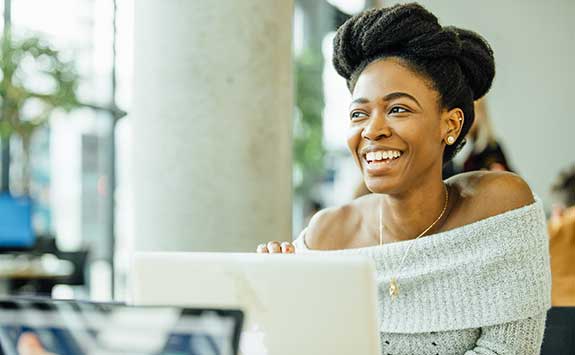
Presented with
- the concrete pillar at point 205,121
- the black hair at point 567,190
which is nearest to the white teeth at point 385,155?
the concrete pillar at point 205,121

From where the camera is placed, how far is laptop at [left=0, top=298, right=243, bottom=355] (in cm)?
110

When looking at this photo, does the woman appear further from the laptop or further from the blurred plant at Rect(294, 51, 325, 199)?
the blurred plant at Rect(294, 51, 325, 199)

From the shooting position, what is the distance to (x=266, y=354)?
1.38 meters

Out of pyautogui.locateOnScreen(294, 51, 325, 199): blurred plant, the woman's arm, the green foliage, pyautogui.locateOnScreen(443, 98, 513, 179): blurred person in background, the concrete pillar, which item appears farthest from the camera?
pyautogui.locateOnScreen(294, 51, 325, 199): blurred plant

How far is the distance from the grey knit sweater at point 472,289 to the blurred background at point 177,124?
0.43 metres

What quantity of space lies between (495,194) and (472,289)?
229mm

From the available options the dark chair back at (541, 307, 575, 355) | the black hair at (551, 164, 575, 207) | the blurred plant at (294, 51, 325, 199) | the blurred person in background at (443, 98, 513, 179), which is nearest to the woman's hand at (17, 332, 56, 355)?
the dark chair back at (541, 307, 575, 355)

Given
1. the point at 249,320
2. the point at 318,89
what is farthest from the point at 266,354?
the point at 318,89

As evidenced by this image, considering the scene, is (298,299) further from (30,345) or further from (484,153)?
(484,153)

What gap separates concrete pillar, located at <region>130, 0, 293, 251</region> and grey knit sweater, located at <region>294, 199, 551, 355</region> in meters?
0.75

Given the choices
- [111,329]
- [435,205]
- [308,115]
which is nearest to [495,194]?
[435,205]

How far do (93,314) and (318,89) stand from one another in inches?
345

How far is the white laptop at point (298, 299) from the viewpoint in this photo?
1326 mm

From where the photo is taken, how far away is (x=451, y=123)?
2.08 meters
